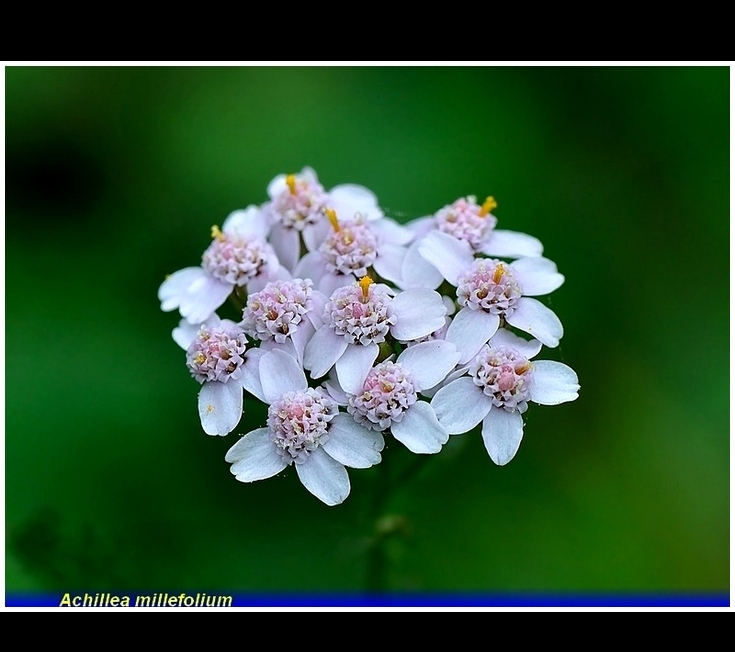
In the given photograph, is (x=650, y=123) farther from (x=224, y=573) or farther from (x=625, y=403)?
(x=224, y=573)

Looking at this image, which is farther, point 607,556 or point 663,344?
point 663,344

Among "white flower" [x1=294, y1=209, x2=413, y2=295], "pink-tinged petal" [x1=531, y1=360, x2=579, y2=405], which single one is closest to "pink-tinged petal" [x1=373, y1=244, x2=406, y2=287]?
"white flower" [x1=294, y1=209, x2=413, y2=295]

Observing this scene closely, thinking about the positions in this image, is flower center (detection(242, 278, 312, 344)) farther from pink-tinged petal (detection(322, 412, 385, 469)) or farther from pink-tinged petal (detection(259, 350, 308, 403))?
pink-tinged petal (detection(322, 412, 385, 469))

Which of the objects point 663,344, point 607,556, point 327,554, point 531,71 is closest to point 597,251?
point 663,344

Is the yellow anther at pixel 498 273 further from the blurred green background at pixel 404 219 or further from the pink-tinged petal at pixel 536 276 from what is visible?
the blurred green background at pixel 404 219

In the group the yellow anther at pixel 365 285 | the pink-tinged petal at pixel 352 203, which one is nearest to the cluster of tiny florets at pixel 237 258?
the pink-tinged petal at pixel 352 203

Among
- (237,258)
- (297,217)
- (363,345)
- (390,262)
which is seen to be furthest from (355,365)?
(297,217)
